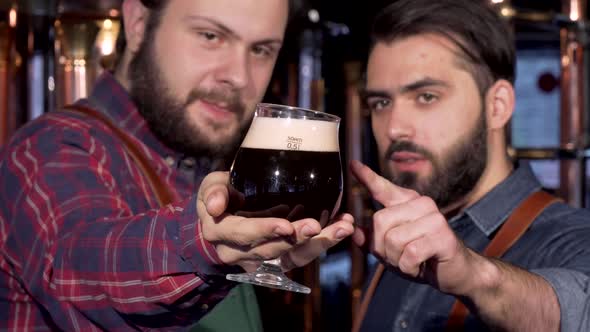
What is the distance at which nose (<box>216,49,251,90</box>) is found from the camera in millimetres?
1843

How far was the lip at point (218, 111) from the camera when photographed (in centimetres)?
185

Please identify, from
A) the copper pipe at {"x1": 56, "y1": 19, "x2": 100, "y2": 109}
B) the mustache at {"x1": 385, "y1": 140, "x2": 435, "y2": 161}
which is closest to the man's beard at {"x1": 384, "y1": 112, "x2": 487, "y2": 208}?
the mustache at {"x1": 385, "y1": 140, "x2": 435, "y2": 161}

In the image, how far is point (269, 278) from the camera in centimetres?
124

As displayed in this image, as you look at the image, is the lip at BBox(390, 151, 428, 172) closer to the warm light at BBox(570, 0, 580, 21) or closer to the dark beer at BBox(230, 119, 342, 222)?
the dark beer at BBox(230, 119, 342, 222)

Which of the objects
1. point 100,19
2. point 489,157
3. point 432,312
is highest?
point 100,19

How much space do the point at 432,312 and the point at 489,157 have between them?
0.59 meters

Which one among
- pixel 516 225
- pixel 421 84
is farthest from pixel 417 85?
pixel 516 225

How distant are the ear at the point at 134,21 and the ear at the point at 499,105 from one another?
1132 mm

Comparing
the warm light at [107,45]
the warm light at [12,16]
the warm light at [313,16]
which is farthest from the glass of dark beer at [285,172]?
the warm light at [313,16]

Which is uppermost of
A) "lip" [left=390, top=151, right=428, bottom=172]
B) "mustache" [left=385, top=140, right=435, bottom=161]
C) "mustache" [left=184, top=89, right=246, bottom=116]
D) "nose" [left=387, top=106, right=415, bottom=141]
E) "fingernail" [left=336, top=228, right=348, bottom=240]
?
"mustache" [left=184, top=89, right=246, bottom=116]

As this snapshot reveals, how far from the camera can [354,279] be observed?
448 centimetres

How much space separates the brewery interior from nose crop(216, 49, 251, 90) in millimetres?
543

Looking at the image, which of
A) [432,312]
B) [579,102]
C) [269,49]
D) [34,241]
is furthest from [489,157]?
[34,241]

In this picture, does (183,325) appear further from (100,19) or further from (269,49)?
(100,19)
